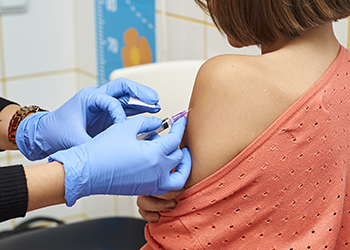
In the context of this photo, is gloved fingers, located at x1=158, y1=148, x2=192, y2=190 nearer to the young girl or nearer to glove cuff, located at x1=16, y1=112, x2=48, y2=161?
the young girl

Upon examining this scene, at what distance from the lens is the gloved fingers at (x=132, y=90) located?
0.96m

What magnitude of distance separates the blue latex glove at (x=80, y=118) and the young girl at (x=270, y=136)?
0.16 meters

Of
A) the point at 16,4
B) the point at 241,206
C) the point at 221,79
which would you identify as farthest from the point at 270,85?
the point at 16,4

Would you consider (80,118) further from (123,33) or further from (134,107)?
(123,33)

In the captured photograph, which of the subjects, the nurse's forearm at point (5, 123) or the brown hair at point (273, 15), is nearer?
the brown hair at point (273, 15)

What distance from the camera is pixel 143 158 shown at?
83 centimetres

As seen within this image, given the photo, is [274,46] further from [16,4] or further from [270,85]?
[16,4]

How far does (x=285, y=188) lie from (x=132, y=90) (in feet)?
1.28

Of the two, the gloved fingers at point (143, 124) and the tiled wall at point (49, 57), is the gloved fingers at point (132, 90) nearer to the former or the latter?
the gloved fingers at point (143, 124)

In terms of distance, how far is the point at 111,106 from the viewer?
3.04 feet

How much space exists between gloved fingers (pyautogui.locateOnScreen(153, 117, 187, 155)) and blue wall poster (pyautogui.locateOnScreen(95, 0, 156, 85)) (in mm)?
1023

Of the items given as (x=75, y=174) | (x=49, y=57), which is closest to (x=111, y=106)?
(x=75, y=174)

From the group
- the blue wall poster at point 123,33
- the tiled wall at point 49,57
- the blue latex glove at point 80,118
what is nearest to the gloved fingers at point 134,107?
the blue latex glove at point 80,118

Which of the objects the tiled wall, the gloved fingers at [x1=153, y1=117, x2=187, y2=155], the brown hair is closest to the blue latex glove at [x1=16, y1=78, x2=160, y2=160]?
the gloved fingers at [x1=153, y1=117, x2=187, y2=155]
